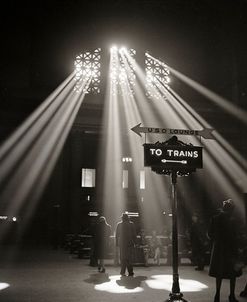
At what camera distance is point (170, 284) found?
965 centimetres

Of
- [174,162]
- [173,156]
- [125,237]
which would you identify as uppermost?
[173,156]

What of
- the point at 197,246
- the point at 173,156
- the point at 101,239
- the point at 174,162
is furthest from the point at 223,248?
the point at 197,246

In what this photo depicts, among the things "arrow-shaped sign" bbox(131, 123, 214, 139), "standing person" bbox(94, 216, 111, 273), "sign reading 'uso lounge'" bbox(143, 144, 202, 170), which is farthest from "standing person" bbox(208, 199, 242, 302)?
"standing person" bbox(94, 216, 111, 273)

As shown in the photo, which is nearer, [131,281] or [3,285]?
[3,285]

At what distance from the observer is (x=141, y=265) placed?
13500 millimetres

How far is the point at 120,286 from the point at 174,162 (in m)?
3.86

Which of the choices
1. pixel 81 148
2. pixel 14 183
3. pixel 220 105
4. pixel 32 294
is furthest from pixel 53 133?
pixel 32 294

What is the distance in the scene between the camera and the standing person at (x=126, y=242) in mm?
10977

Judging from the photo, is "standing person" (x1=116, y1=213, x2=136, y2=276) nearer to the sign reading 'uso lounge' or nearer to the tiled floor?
→ the tiled floor

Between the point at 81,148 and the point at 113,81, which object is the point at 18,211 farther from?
the point at 113,81

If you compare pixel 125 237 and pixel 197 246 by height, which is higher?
pixel 125 237

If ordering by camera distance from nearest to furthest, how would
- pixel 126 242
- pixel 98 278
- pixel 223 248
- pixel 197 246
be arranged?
pixel 223 248
pixel 98 278
pixel 126 242
pixel 197 246

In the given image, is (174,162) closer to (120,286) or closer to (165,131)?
(165,131)

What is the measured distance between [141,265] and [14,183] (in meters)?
12.9
